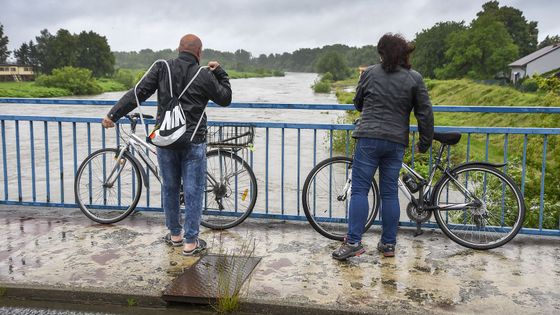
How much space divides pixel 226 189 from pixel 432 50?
9350cm

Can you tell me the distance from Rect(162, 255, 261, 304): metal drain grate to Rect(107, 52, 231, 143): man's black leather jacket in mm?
1078

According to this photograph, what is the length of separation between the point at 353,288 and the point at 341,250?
693 millimetres

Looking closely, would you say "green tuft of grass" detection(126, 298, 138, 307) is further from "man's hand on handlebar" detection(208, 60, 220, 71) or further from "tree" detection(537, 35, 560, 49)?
"tree" detection(537, 35, 560, 49)

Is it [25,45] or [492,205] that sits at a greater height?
[25,45]

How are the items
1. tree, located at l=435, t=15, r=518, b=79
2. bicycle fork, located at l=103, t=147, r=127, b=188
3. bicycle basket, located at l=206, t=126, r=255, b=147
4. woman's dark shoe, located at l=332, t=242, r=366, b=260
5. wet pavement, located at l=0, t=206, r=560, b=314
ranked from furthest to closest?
tree, located at l=435, t=15, r=518, b=79 → bicycle fork, located at l=103, t=147, r=127, b=188 → bicycle basket, located at l=206, t=126, r=255, b=147 → woman's dark shoe, located at l=332, t=242, r=366, b=260 → wet pavement, located at l=0, t=206, r=560, b=314

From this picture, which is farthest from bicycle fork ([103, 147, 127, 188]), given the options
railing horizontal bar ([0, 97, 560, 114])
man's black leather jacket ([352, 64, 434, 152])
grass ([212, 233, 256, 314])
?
man's black leather jacket ([352, 64, 434, 152])

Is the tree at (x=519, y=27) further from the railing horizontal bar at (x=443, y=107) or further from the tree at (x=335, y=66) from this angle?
the railing horizontal bar at (x=443, y=107)

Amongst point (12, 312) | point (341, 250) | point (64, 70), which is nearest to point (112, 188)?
point (12, 312)

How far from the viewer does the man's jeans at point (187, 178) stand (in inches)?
203

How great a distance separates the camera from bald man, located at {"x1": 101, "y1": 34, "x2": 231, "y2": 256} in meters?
5.02

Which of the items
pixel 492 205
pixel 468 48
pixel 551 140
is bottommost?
pixel 492 205

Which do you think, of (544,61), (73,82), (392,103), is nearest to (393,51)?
(392,103)

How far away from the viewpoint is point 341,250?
5125 mm

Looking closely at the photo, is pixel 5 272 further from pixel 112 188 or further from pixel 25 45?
pixel 25 45
